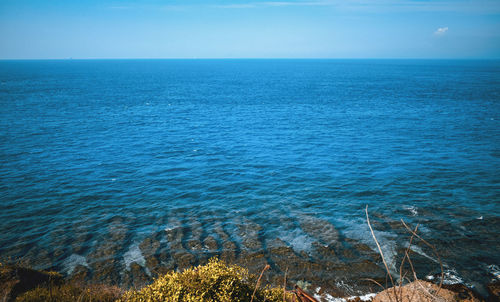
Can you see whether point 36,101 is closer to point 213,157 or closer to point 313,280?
point 213,157

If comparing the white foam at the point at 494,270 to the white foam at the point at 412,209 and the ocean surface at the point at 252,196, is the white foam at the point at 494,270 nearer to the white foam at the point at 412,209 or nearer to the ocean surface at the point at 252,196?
the ocean surface at the point at 252,196

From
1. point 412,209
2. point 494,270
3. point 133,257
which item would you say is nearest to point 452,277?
point 494,270

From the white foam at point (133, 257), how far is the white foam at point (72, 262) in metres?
2.42

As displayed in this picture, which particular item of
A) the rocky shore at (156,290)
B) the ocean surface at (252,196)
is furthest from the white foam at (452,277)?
the rocky shore at (156,290)

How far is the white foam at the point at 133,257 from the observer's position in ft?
62.3

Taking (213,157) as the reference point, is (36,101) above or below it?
above

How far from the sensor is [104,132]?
52344 mm

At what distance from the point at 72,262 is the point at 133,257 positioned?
12.6ft

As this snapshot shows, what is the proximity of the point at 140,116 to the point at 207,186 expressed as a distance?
43.6 meters

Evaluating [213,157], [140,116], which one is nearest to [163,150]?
[213,157]

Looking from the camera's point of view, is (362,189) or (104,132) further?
(104,132)

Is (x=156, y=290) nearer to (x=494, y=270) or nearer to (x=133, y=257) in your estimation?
(x=133, y=257)

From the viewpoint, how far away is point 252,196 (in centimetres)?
2870

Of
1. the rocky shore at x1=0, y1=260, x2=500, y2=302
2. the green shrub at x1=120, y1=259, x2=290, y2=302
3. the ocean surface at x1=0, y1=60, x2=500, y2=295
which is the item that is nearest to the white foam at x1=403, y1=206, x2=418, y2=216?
the ocean surface at x1=0, y1=60, x2=500, y2=295
